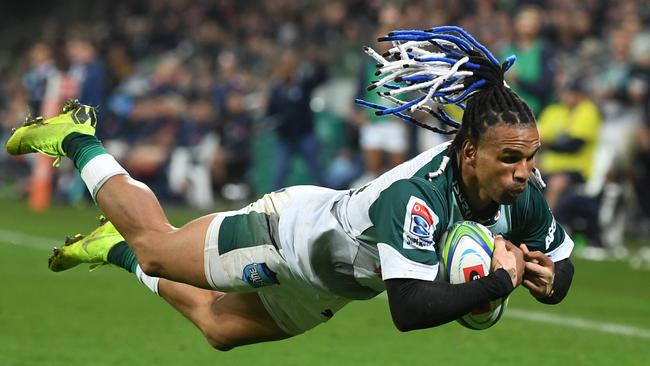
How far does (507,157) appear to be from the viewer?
5.30 m

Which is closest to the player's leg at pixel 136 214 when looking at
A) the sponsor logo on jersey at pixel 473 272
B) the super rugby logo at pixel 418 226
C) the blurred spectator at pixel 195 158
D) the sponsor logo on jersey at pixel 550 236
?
the super rugby logo at pixel 418 226

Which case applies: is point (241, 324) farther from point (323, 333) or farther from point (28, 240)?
point (28, 240)

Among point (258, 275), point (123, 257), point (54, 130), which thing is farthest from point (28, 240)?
point (258, 275)

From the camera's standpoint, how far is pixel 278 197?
616cm

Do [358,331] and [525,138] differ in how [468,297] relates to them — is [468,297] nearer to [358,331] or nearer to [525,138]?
[525,138]

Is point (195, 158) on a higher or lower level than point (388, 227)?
higher

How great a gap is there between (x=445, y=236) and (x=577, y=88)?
31.0 ft

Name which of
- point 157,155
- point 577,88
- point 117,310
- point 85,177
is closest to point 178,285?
point 85,177

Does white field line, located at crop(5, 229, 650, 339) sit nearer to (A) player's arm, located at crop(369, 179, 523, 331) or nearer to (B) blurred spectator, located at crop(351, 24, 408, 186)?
(A) player's arm, located at crop(369, 179, 523, 331)

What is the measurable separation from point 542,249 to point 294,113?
40.5ft

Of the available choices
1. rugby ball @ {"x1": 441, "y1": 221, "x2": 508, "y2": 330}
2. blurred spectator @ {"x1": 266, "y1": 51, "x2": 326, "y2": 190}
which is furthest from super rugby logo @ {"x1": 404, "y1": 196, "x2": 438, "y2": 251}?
blurred spectator @ {"x1": 266, "y1": 51, "x2": 326, "y2": 190}

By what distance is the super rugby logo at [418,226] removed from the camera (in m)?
5.18

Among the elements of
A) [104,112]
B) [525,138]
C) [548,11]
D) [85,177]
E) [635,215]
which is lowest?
[635,215]

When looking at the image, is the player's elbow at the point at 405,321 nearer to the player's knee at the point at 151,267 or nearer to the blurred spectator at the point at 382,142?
the player's knee at the point at 151,267
